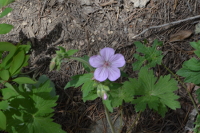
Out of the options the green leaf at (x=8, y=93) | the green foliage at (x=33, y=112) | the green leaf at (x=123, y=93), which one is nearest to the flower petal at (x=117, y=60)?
the green leaf at (x=123, y=93)

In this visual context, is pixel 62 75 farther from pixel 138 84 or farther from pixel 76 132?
pixel 138 84

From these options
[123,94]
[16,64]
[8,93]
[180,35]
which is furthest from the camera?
[180,35]

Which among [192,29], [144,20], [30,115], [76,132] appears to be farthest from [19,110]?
[192,29]

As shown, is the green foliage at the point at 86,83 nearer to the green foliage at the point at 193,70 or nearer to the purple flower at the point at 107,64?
the purple flower at the point at 107,64

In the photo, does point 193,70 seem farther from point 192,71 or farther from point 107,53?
point 107,53

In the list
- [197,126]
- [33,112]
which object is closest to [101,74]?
[33,112]

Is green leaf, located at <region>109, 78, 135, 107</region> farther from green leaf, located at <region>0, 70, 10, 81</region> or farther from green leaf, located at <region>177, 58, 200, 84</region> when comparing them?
green leaf, located at <region>0, 70, 10, 81</region>
